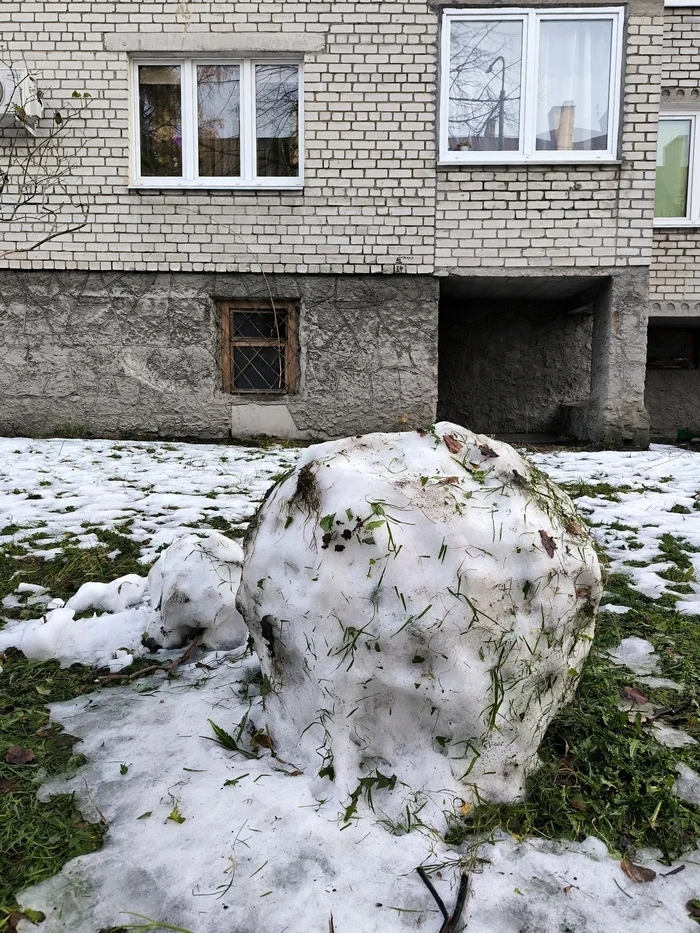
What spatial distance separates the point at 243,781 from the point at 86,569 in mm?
1871

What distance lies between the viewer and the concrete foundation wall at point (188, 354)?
6660 mm

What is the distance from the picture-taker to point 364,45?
640cm

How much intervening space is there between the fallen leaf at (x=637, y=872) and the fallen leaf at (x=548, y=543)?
2.28 feet

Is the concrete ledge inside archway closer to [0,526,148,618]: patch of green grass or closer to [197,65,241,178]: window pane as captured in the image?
[197,65,241,178]: window pane

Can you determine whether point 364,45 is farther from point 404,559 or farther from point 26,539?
point 404,559

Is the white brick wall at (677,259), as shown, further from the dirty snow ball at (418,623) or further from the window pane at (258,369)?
the dirty snow ball at (418,623)

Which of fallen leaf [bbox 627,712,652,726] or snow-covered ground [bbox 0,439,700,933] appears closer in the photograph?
snow-covered ground [bbox 0,439,700,933]

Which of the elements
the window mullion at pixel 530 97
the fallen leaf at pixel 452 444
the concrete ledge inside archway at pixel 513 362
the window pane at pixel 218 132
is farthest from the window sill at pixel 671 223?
the fallen leaf at pixel 452 444

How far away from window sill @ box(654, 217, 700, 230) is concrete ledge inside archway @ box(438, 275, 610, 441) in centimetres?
119

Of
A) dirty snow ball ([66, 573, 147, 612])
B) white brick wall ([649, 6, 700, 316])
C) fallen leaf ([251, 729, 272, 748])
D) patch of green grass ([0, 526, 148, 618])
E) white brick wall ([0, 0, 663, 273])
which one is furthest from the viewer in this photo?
white brick wall ([649, 6, 700, 316])

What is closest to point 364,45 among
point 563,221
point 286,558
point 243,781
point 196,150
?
point 196,150

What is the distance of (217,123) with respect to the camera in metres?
6.75

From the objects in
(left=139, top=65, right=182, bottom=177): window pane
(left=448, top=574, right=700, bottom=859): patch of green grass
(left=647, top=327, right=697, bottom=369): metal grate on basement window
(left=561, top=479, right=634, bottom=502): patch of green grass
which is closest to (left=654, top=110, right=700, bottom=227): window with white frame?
(left=647, top=327, right=697, bottom=369): metal grate on basement window

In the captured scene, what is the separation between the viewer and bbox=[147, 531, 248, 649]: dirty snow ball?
2561 mm
